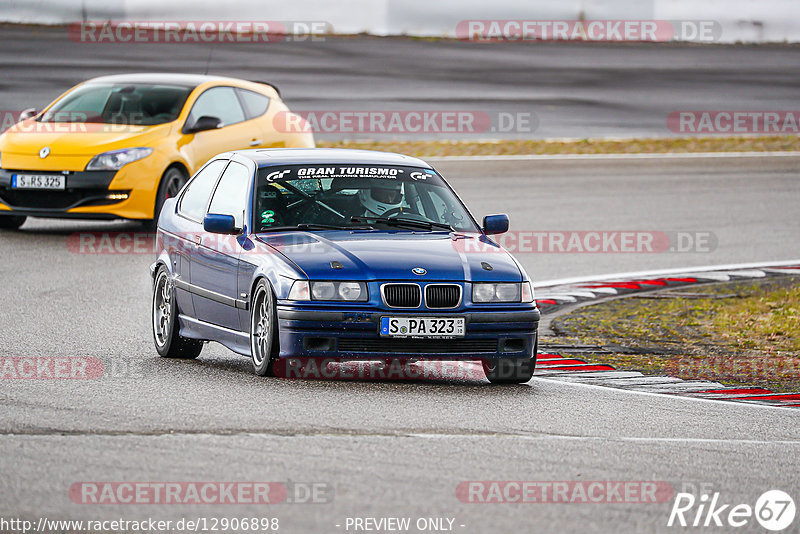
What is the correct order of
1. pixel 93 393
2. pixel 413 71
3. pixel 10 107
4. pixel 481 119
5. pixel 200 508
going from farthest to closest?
pixel 413 71 → pixel 481 119 → pixel 10 107 → pixel 93 393 → pixel 200 508

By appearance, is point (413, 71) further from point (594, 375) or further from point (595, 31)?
point (594, 375)

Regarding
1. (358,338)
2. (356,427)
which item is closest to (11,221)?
(358,338)

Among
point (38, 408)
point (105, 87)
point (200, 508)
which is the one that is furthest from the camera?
point (105, 87)

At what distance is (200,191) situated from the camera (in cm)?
1058

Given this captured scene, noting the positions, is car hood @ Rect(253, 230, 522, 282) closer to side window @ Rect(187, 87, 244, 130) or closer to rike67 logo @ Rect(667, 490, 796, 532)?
rike67 logo @ Rect(667, 490, 796, 532)

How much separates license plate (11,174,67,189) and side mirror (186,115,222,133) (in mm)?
1605

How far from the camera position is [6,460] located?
6.54 meters

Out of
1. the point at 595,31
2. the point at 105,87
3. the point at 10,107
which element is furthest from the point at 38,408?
the point at 595,31

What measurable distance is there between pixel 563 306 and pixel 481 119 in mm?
13526

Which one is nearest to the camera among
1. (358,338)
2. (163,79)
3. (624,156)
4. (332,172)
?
(358,338)

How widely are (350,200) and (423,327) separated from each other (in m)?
1.41

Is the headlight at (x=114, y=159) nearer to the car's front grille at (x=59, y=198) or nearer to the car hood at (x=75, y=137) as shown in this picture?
the car hood at (x=75, y=137)

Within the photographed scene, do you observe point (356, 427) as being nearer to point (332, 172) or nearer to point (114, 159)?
point (332, 172)

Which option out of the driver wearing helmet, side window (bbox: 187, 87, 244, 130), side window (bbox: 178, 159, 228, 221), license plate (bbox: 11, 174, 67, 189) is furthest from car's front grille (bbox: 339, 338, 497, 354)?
side window (bbox: 187, 87, 244, 130)
